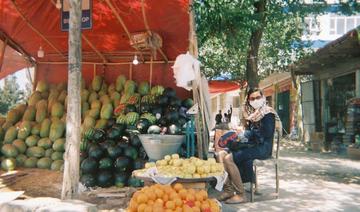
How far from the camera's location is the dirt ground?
5832mm

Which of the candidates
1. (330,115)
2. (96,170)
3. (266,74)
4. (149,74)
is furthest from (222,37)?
(266,74)

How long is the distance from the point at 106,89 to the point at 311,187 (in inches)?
188

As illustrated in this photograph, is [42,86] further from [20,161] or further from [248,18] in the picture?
[248,18]

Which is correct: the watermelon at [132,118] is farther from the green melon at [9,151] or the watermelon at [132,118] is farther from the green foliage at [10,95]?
the green foliage at [10,95]

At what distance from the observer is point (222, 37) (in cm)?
889

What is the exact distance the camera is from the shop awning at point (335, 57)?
10274 mm

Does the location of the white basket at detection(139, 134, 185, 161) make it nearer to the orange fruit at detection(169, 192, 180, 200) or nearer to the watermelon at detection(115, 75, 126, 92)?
the orange fruit at detection(169, 192, 180, 200)

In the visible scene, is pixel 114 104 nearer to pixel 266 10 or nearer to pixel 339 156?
pixel 266 10

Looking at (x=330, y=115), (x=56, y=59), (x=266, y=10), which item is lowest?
(x=330, y=115)

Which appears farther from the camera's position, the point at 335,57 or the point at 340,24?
the point at 340,24

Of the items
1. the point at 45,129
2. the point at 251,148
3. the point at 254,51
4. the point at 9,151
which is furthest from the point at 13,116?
the point at 254,51

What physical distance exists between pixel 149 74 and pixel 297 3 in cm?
372

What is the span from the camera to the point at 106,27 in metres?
8.05

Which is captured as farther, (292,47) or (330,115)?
(330,115)
